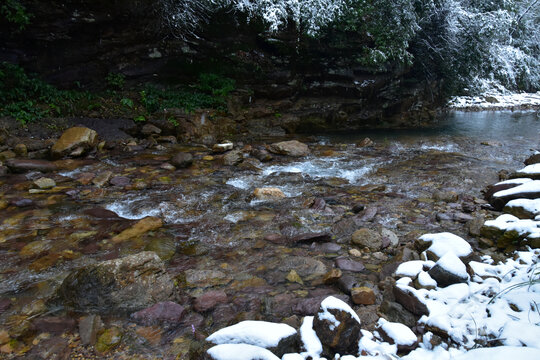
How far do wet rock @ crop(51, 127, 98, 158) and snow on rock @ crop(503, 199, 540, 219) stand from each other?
679 centimetres

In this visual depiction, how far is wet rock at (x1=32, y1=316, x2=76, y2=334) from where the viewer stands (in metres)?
2.06

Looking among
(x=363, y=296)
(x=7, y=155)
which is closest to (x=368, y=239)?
(x=363, y=296)

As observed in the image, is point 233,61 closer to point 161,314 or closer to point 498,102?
point 161,314

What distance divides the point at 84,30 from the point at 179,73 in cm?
243

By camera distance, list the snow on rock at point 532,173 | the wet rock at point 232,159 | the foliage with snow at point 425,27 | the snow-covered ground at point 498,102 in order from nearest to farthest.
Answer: the snow on rock at point 532,173, the wet rock at point 232,159, the foliage with snow at point 425,27, the snow-covered ground at point 498,102

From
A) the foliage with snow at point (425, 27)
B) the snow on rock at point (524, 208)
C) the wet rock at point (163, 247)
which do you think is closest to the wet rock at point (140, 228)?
the wet rock at point (163, 247)

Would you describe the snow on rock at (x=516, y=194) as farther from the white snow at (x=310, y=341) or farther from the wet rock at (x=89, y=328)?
the wet rock at (x=89, y=328)

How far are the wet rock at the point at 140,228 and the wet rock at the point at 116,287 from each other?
902 millimetres

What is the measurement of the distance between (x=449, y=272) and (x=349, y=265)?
2.70ft

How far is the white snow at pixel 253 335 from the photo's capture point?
5.56ft

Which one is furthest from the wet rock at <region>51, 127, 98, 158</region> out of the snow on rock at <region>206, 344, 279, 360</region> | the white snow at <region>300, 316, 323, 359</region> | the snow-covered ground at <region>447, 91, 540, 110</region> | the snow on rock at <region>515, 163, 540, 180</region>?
the snow-covered ground at <region>447, 91, 540, 110</region>

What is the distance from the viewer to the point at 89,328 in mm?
2051

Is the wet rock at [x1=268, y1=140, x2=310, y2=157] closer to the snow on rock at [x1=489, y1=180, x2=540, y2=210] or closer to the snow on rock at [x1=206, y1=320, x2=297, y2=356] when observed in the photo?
the snow on rock at [x1=489, y1=180, x2=540, y2=210]

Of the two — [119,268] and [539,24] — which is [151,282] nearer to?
[119,268]
